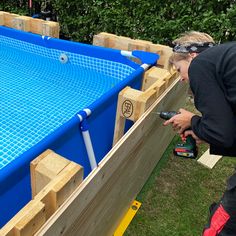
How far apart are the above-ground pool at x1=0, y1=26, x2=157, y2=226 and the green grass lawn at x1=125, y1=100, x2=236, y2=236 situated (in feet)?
2.50

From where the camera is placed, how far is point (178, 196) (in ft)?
10.2

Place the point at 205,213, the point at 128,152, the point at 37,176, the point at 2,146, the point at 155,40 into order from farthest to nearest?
the point at 155,40, the point at 205,213, the point at 2,146, the point at 128,152, the point at 37,176

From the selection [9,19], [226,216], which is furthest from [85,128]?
[9,19]

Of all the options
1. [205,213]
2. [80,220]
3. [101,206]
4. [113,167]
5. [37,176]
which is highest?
[37,176]

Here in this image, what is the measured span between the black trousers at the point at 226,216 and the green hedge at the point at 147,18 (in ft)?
10.2

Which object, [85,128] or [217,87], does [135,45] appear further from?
[217,87]

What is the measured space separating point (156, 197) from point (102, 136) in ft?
3.31

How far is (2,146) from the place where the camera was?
7.84 feet

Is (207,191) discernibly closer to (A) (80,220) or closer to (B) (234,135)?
(B) (234,135)

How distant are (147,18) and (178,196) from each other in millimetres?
3166

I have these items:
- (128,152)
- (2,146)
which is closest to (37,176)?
(128,152)

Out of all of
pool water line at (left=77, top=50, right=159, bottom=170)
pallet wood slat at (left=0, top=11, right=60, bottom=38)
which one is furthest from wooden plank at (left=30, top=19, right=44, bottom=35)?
pool water line at (left=77, top=50, right=159, bottom=170)

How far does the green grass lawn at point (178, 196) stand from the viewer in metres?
2.77

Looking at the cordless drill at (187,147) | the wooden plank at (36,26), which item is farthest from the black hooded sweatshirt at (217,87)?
the wooden plank at (36,26)
